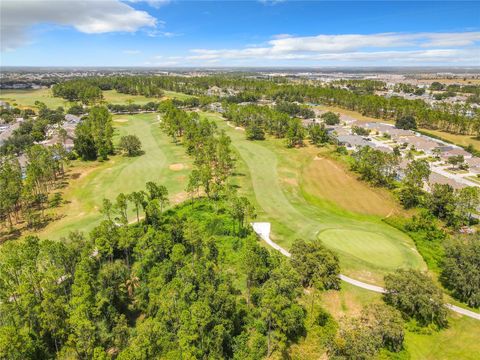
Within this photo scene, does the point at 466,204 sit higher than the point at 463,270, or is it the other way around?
the point at 466,204

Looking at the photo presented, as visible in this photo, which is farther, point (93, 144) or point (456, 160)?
point (93, 144)

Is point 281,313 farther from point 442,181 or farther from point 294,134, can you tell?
point 294,134

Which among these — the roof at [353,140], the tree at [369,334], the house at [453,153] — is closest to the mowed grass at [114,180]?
the tree at [369,334]

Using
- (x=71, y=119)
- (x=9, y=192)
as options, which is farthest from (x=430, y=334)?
(x=71, y=119)

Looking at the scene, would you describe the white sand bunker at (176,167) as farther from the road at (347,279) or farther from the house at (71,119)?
the house at (71,119)

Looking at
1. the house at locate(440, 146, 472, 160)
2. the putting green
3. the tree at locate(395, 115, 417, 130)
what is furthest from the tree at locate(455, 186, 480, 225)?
the tree at locate(395, 115, 417, 130)

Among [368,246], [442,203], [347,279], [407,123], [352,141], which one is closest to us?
[347,279]

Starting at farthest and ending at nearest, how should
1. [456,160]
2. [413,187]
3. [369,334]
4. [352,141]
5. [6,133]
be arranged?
1. [352,141]
2. [6,133]
3. [456,160]
4. [413,187]
5. [369,334]
